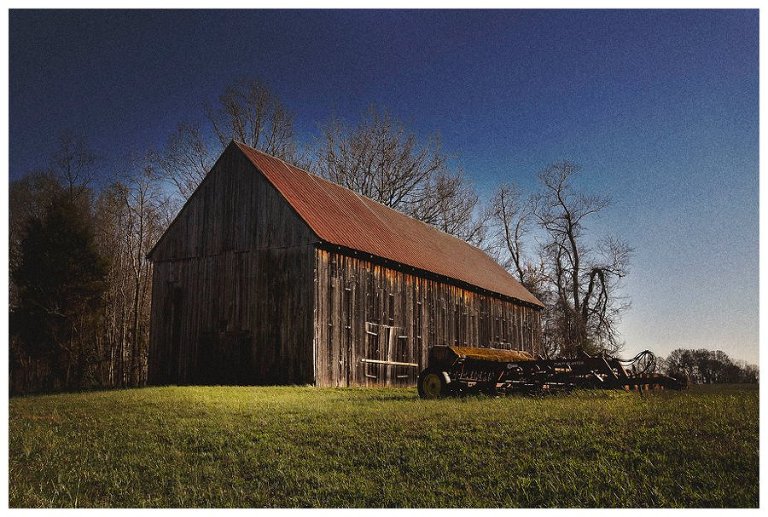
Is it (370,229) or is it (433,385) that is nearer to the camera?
(433,385)

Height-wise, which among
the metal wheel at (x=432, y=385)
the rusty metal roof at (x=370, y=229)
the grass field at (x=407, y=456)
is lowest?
the grass field at (x=407, y=456)

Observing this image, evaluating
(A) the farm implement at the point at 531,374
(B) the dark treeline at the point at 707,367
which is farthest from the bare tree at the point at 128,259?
(B) the dark treeline at the point at 707,367

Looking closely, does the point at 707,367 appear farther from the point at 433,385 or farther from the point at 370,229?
the point at 370,229

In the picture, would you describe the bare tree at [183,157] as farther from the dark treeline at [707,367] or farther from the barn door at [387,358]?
the dark treeline at [707,367]

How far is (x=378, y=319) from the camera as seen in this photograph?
19.5 meters

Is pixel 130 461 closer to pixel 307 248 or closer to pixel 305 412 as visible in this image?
pixel 305 412

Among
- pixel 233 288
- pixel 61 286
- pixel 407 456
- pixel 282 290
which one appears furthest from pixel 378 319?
pixel 407 456

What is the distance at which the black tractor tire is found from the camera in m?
12.9

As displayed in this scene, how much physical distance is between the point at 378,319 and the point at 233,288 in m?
4.01

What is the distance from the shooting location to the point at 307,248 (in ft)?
58.4

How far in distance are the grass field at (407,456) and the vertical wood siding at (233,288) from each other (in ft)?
23.0

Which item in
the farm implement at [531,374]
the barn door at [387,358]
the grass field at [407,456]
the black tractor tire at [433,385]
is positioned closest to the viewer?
the grass field at [407,456]

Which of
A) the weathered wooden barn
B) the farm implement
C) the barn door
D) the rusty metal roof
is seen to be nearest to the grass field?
the farm implement

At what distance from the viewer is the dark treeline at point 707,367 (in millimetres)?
13344
